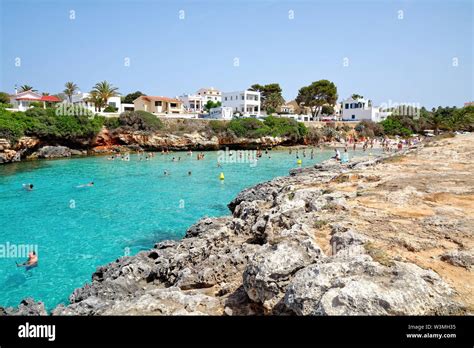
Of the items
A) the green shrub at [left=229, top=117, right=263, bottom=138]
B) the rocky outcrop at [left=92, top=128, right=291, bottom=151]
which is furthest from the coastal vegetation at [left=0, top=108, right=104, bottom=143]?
the green shrub at [left=229, top=117, right=263, bottom=138]

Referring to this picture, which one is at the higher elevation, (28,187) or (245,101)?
(245,101)

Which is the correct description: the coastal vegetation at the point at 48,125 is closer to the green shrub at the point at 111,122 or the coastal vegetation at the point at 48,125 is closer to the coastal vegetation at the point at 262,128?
the green shrub at the point at 111,122

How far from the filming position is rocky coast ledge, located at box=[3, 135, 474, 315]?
171 inches

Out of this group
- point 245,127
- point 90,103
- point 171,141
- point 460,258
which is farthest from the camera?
point 90,103

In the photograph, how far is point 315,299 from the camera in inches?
173

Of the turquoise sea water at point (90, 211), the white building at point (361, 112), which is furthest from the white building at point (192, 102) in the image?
the turquoise sea water at point (90, 211)

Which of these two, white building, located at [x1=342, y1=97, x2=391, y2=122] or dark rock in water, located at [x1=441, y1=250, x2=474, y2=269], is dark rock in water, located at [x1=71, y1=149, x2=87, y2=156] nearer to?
dark rock in water, located at [x1=441, y1=250, x2=474, y2=269]

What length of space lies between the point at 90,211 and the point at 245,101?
62755 millimetres

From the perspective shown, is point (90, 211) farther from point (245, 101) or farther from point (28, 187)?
point (245, 101)

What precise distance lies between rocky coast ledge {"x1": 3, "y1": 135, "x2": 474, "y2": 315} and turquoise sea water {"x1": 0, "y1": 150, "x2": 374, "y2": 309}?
2846mm

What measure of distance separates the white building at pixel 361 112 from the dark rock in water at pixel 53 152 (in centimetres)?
6504

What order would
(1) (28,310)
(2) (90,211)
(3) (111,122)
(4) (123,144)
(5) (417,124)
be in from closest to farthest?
1. (1) (28,310)
2. (2) (90,211)
3. (3) (111,122)
4. (4) (123,144)
5. (5) (417,124)

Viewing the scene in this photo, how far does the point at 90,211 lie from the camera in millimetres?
21078

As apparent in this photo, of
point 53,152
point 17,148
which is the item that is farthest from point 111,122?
point 17,148
